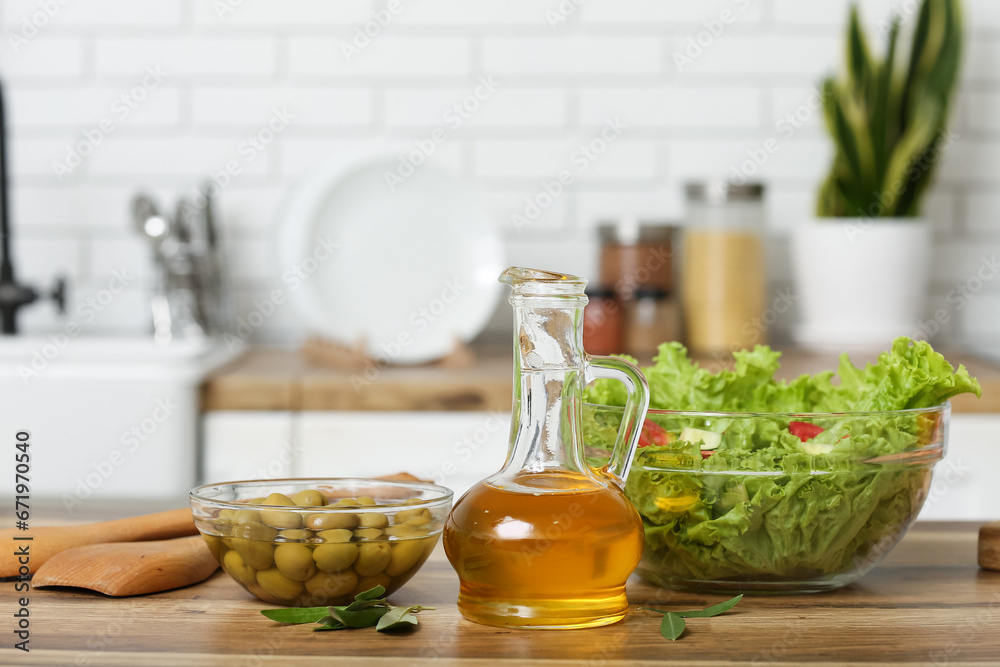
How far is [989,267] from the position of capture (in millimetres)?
2031

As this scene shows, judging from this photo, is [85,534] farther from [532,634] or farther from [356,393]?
[356,393]

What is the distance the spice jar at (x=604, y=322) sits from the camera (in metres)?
1.75

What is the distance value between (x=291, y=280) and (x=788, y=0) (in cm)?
114

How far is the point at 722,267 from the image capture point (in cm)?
181

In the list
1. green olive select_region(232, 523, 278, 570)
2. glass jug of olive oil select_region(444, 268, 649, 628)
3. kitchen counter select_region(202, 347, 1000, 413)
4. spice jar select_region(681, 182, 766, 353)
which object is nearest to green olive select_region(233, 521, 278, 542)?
green olive select_region(232, 523, 278, 570)

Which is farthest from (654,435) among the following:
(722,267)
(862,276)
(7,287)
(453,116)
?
(7,287)

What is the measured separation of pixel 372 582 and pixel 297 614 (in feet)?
0.16

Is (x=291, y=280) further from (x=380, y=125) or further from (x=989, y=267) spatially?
(x=989, y=267)

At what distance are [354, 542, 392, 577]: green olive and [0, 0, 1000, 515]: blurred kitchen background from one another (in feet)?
4.87

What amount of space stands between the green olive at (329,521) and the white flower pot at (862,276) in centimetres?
146

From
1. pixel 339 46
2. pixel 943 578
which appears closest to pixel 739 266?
pixel 339 46

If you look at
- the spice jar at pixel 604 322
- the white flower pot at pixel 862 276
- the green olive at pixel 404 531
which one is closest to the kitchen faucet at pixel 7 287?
the spice jar at pixel 604 322

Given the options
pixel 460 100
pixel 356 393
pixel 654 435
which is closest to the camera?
pixel 654 435

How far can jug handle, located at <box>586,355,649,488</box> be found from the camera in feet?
1.87
